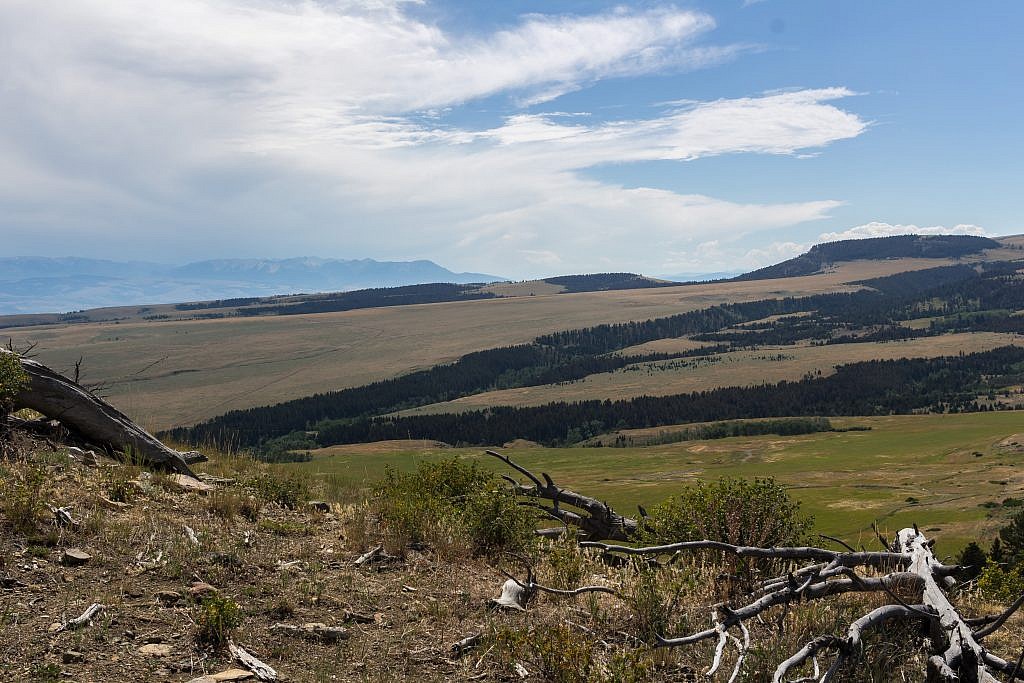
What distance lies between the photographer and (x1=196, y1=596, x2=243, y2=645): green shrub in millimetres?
6652

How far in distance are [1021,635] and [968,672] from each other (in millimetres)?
4176

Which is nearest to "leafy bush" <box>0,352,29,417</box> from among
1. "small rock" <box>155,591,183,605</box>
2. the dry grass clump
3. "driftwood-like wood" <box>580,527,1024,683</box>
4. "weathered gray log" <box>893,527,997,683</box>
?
the dry grass clump

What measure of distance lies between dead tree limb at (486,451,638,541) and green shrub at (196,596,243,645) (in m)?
7.22

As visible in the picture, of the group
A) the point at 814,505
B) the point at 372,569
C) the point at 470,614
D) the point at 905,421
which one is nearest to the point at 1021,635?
the point at 470,614

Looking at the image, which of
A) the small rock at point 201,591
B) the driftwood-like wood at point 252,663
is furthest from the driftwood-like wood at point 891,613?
the small rock at point 201,591

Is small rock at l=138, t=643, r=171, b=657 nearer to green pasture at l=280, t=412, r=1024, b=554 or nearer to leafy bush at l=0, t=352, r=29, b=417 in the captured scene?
leafy bush at l=0, t=352, r=29, b=417

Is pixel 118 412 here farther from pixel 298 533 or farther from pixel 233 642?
pixel 233 642

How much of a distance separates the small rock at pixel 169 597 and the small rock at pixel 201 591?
0.46ft

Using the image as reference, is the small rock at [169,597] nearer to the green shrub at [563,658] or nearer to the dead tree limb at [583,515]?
the green shrub at [563,658]

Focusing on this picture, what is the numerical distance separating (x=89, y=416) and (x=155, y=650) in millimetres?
8767

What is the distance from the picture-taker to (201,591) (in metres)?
7.71

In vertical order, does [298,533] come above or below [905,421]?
above

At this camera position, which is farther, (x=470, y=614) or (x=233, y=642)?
(x=470, y=614)

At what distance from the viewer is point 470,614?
7906 mm
